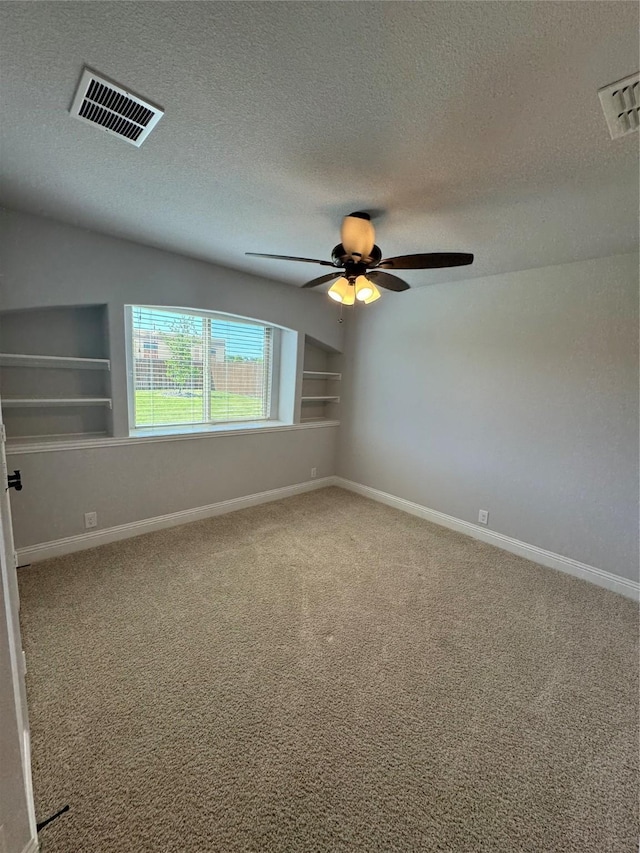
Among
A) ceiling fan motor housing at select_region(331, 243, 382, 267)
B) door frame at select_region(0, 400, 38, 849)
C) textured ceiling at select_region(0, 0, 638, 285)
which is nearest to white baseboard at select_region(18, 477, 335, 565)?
door frame at select_region(0, 400, 38, 849)

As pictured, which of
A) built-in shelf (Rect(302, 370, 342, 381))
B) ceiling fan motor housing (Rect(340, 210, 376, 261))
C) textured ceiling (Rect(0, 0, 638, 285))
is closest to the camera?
textured ceiling (Rect(0, 0, 638, 285))

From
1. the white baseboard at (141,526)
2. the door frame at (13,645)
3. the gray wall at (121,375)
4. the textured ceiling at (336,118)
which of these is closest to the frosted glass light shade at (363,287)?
the textured ceiling at (336,118)

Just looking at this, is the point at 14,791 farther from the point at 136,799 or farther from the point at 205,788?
the point at 205,788

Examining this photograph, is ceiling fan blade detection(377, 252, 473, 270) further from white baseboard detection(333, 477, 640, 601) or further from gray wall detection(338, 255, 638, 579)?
white baseboard detection(333, 477, 640, 601)

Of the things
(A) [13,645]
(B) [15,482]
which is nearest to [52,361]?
(B) [15,482]

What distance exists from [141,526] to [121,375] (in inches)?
→ 53.2

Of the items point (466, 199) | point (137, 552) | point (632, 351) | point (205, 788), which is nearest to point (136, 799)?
point (205, 788)

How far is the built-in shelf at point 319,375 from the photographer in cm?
423

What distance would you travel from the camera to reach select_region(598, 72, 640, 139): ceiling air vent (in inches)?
43.6

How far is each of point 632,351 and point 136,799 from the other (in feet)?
11.9

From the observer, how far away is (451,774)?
133cm

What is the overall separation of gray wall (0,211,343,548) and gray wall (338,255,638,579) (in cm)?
133

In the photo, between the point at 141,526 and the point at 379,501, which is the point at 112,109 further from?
the point at 379,501

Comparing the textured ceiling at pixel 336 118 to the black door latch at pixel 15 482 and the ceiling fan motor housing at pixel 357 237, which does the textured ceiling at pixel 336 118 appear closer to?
the ceiling fan motor housing at pixel 357 237
